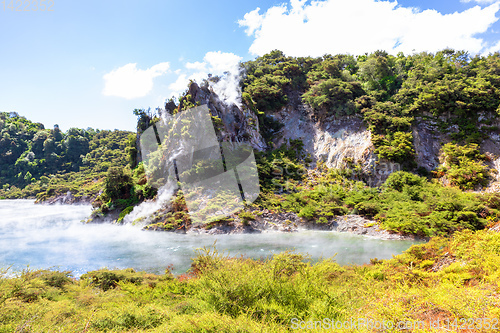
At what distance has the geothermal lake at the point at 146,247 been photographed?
10.7 meters

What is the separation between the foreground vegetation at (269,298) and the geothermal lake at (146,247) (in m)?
3.76

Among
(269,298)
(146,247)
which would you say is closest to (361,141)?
(146,247)

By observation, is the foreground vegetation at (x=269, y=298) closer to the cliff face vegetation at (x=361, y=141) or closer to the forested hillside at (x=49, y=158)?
the cliff face vegetation at (x=361, y=141)

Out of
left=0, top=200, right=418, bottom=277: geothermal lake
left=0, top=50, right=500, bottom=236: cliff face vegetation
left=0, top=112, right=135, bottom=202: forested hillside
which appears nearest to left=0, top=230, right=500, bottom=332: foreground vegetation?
left=0, top=200, right=418, bottom=277: geothermal lake

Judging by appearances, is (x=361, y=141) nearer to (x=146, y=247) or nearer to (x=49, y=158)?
(x=146, y=247)

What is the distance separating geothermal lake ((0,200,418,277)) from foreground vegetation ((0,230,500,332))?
3757mm

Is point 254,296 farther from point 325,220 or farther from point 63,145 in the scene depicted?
point 63,145

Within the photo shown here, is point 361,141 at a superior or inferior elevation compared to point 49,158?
inferior

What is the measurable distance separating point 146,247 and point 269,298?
11.2 m

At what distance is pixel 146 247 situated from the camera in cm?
1335

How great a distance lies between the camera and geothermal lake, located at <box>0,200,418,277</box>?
1070cm

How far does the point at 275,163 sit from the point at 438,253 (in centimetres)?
1829

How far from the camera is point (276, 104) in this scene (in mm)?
30812

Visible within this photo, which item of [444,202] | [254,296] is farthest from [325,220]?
[254,296]
